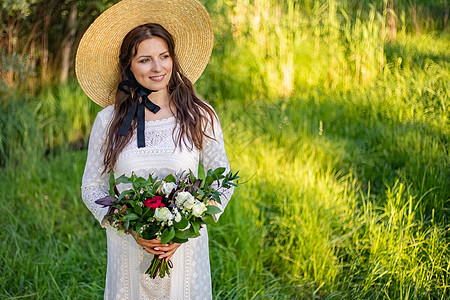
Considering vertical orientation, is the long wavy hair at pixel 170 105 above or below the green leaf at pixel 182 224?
above

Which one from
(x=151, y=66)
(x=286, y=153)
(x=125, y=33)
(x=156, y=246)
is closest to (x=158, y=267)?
(x=156, y=246)

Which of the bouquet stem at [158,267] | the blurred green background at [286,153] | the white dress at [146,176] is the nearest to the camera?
the bouquet stem at [158,267]

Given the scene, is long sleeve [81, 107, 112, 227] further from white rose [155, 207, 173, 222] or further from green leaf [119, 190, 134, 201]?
white rose [155, 207, 173, 222]

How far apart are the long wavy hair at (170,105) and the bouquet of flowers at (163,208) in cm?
29

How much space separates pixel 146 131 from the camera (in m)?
2.30

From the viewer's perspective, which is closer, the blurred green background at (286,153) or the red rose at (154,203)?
the red rose at (154,203)

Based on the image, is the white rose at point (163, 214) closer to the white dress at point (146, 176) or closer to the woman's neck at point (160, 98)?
the white dress at point (146, 176)

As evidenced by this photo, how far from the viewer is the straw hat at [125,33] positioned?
93.2 inches

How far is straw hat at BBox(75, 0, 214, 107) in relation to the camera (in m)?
2.37

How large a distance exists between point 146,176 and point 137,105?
33 cm

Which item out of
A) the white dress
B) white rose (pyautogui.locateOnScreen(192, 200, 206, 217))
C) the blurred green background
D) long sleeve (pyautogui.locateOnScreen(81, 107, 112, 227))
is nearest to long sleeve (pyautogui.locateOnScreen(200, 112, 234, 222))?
the white dress

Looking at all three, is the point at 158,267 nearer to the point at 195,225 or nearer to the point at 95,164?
the point at 195,225

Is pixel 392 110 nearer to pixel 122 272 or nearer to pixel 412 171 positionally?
Result: pixel 412 171

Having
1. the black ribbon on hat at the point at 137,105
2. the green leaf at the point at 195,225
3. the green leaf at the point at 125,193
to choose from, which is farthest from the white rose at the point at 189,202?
the black ribbon on hat at the point at 137,105
